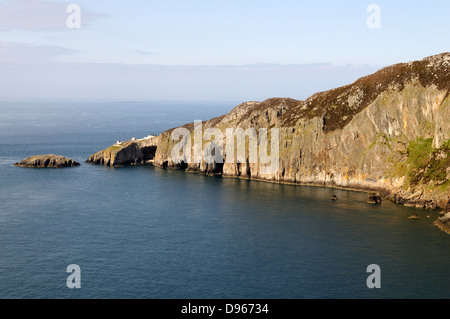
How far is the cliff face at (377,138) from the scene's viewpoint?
380ft

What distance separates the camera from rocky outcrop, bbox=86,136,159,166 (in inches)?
7461

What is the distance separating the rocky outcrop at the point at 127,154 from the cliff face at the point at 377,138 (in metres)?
41.1

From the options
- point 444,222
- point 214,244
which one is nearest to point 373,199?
point 444,222

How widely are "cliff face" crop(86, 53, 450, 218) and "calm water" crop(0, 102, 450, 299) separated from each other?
686cm

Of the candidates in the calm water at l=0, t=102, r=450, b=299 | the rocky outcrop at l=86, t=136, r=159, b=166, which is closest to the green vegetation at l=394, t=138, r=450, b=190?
the calm water at l=0, t=102, r=450, b=299

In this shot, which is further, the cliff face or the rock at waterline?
the rock at waterline

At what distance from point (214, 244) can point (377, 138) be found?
222ft

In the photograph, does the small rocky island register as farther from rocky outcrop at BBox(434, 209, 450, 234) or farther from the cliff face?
rocky outcrop at BBox(434, 209, 450, 234)

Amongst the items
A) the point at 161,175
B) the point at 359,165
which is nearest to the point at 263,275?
the point at 359,165

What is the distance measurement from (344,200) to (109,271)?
68768 mm

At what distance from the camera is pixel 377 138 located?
132 metres
